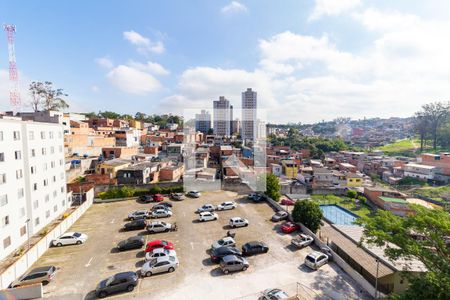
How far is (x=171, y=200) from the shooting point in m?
26.8

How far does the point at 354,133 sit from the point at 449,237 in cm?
16293

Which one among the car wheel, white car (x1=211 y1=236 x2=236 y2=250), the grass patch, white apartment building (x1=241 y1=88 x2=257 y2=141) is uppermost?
white apartment building (x1=241 y1=88 x2=257 y2=141)

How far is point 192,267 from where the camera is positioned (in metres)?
13.8

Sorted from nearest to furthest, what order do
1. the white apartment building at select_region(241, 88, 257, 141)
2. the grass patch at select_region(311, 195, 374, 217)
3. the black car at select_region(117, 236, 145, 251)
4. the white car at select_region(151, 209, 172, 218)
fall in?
the black car at select_region(117, 236, 145, 251), the white car at select_region(151, 209, 172, 218), the grass patch at select_region(311, 195, 374, 217), the white apartment building at select_region(241, 88, 257, 141)

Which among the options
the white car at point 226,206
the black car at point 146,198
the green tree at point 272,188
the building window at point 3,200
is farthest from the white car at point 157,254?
the green tree at point 272,188

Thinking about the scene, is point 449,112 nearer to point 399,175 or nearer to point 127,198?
point 399,175

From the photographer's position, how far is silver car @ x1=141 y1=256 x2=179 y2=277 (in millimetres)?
12869

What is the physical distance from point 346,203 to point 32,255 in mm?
39227

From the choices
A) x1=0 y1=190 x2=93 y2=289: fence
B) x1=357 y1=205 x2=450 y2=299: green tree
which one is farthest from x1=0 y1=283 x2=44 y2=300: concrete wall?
x1=357 y1=205 x2=450 y2=299: green tree

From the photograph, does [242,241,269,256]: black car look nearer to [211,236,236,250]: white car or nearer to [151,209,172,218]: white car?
[211,236,236,250]: white car

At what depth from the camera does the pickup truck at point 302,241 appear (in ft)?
53.5

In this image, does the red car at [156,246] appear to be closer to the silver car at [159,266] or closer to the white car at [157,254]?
the white car at [157,254]

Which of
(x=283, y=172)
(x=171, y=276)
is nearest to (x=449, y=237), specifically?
(x=171, y=276)

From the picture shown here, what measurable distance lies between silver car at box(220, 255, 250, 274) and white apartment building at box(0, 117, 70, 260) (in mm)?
14299
